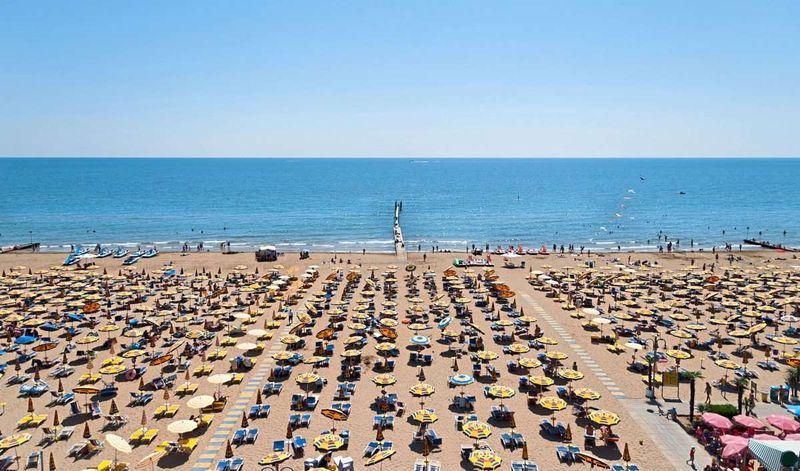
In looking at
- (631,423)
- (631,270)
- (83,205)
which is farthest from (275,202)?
(631,423)

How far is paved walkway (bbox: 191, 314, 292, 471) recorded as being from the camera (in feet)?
72.0

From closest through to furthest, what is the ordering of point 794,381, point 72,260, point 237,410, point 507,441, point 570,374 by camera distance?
point 507,441 < point 237,410 < point 794,381 < point 570,374 < point 72,260

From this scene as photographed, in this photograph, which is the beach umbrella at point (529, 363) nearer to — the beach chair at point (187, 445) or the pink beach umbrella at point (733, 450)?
the pink beach umbrella at point (733, 450)

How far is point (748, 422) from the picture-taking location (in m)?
22.8

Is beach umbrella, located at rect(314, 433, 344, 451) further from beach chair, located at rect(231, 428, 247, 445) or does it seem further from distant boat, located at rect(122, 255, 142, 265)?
distant boat, located at rect(122, 255, 142, 265)

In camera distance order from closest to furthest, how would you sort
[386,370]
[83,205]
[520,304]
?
[386,370] < [520,304] < [83,205]

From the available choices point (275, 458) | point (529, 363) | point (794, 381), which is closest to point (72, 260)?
point (275, 458)

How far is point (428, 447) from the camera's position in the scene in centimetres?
2284

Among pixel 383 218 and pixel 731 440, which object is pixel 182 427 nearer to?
pixel 731 440

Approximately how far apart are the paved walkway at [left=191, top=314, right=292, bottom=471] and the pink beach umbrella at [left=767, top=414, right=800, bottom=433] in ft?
80.6

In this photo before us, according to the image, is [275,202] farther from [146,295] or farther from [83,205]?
[146,295]

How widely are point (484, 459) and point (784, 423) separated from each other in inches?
542

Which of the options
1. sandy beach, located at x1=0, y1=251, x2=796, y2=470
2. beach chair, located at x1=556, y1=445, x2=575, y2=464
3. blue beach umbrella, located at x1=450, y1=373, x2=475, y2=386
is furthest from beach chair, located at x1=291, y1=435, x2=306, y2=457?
beach chair, located at x1=556, y1=445, x2=575, y2=464

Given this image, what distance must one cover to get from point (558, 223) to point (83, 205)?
11911 centimetres
